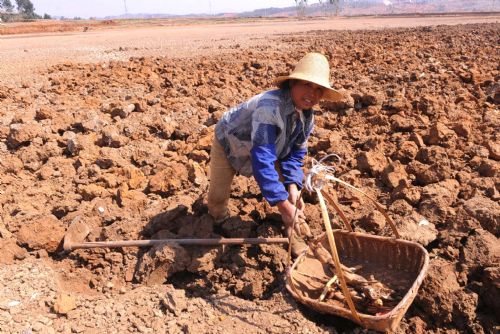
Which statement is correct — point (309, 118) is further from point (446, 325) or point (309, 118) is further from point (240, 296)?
point (446, 325)

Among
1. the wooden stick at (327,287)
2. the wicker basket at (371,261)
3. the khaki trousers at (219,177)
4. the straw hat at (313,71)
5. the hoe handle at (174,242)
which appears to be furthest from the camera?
the khaki trousers at (219,177)

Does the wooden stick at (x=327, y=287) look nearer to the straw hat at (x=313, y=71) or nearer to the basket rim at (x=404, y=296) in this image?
the basket rim at (x=404, y=296)

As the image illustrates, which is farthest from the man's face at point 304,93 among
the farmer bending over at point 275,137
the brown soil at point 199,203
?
the brown soil at point 199,203

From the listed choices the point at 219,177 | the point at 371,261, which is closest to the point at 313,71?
the point at 219,177

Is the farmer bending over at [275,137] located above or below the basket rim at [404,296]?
above

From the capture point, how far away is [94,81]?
25.9 ft

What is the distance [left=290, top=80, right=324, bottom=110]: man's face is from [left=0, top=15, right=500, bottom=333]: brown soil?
112 cm

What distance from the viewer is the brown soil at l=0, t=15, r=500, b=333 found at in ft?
9.09

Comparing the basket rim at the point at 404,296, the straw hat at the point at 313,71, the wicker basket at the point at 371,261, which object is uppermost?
the straw hat at the point at 313,71

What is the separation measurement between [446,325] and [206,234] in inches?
70.4

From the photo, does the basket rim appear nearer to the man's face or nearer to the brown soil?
the brown soil

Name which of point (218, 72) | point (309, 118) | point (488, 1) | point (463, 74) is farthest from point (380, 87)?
point (488, 1)

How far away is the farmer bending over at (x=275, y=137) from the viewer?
2613 mm

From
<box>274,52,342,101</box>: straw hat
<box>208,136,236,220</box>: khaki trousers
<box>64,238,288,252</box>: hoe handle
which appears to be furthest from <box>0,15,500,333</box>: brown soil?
<box>274,52,342,101</box>: straw hat
